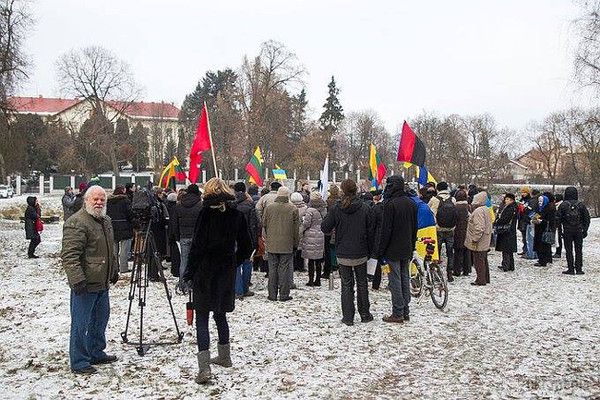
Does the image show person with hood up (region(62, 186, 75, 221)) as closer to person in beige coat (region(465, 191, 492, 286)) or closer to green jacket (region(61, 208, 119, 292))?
person in beige coat (region(465, 191, 492, 286))

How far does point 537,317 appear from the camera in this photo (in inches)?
350

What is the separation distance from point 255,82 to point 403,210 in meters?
48.1

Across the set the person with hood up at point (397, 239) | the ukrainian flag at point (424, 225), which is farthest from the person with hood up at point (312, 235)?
the person with hood up at point (397, 239)

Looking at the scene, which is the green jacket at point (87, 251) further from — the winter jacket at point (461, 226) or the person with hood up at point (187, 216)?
the winter jacket at point (461, 226)

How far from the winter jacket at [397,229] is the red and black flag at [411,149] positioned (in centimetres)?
367

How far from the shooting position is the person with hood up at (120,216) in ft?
37.4

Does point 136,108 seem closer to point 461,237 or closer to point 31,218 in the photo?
point 31,218

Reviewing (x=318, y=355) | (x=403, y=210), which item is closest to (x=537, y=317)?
(x=403, y=210)

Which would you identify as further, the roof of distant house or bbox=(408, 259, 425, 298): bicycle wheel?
the roof of distant house

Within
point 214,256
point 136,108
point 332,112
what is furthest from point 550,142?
point 214,256

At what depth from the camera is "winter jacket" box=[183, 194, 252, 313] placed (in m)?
5.73

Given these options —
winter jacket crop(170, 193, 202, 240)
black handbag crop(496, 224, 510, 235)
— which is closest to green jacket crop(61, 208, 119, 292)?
winter jacket crop(170, 193, 202, 240)

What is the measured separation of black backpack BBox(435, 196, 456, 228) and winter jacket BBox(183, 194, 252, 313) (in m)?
6.90

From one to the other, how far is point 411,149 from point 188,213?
511 centimetres
